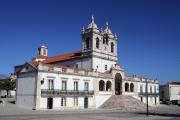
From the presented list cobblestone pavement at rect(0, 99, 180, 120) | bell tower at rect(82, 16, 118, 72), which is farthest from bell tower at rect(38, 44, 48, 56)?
cobblestone pavement at rect(0, 99, 180, 120)

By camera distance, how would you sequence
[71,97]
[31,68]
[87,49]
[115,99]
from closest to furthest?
1. [31,68]
2. [71,97]
3. [115,99]
4. [87,49]

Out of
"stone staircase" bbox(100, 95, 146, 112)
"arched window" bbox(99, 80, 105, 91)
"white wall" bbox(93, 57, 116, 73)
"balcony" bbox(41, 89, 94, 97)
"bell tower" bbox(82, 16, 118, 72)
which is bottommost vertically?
"stone staircase" bbox(100, 95, 146, 112)

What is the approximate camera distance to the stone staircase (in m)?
56.3

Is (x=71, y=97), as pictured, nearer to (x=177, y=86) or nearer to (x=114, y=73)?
(x=114, y=73)

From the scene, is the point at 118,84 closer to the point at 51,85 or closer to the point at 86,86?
the point at 86,86

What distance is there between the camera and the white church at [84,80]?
47688mm

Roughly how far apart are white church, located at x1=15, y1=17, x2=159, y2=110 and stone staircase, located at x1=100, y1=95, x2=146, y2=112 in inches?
37.8

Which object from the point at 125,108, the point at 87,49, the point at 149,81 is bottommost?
the point at 125,108

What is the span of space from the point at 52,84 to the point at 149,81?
125ft

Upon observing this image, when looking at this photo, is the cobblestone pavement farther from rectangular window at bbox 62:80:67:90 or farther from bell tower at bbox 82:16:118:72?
bell tower at bbox 82:16:118:72

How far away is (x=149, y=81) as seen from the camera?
78750 millimetres

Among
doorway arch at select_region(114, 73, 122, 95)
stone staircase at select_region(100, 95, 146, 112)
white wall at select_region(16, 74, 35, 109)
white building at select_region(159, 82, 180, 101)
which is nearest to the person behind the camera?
white wall at select_region(16, 74, 35, 109)

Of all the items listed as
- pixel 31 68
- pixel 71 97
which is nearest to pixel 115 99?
pixel 71 97

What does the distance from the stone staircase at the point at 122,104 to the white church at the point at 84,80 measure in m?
0.96
